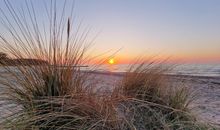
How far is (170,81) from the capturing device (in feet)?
12.2

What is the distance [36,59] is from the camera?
2537 mm

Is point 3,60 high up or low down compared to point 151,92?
up

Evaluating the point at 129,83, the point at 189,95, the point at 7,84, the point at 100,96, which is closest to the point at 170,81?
the point at 189,95

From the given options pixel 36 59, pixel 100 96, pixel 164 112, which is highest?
pixel 36 59

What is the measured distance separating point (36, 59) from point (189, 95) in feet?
5.71

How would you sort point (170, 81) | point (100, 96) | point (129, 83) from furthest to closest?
point (170, 81) → point (129, 83) → point (100, 96)

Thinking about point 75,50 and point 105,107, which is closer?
point 105,107

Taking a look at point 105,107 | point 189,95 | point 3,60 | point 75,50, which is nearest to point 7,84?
point 3,60

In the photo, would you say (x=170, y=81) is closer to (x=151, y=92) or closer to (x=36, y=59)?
(x=151, y=92)

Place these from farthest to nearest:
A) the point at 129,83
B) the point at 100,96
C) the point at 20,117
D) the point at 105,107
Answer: the point at 129,83, the point at 100,96, the point at 105,107, the point at 20,117

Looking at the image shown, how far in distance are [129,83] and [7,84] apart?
126 centimetres

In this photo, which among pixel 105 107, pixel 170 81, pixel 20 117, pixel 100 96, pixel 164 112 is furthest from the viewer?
pixel 170 81

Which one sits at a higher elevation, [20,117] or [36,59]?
[36,59]

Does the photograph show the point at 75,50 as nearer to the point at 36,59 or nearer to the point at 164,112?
the point at 36,59
